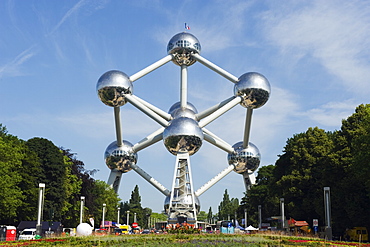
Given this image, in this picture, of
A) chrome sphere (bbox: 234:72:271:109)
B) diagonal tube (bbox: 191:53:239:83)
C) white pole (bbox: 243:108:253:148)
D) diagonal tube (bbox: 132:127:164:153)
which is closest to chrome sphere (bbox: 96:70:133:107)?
diagonal tube (bbox: 132:127:164:153)

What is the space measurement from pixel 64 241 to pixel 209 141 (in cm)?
4201

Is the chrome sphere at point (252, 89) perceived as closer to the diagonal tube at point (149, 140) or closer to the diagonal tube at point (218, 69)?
the diagonal tube at point (218, 69)

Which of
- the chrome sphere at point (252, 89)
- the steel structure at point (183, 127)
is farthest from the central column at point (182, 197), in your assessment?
the chrome sphere at point (252, 89)

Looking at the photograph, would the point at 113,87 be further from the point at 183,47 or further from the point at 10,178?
the point at 10,178

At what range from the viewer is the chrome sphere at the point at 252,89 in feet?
195

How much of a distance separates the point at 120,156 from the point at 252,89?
21.0 metres

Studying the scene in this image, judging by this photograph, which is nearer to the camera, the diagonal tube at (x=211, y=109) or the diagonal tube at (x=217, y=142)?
the diagonal tube at (x=211, y=109)

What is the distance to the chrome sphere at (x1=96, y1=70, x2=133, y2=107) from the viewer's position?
2272 inches

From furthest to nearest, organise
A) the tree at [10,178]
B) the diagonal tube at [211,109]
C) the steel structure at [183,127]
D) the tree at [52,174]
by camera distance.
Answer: the diagonal tube at [211,109] < the steel structure at [183,127] < the tree at [52,174] < the tree at [10,178]

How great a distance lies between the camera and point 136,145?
67062 millimetres

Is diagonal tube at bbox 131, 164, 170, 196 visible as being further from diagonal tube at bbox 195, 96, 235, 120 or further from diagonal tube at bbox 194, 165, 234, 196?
diagonal tube at bbox 195, 96, 235, 120

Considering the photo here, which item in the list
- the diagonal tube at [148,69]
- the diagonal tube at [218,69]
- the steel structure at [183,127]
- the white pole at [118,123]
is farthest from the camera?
the white pole at [118,123]

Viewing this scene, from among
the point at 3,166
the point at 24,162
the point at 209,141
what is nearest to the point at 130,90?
the point at 209,141

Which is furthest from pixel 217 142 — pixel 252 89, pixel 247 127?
pixel 252 89
